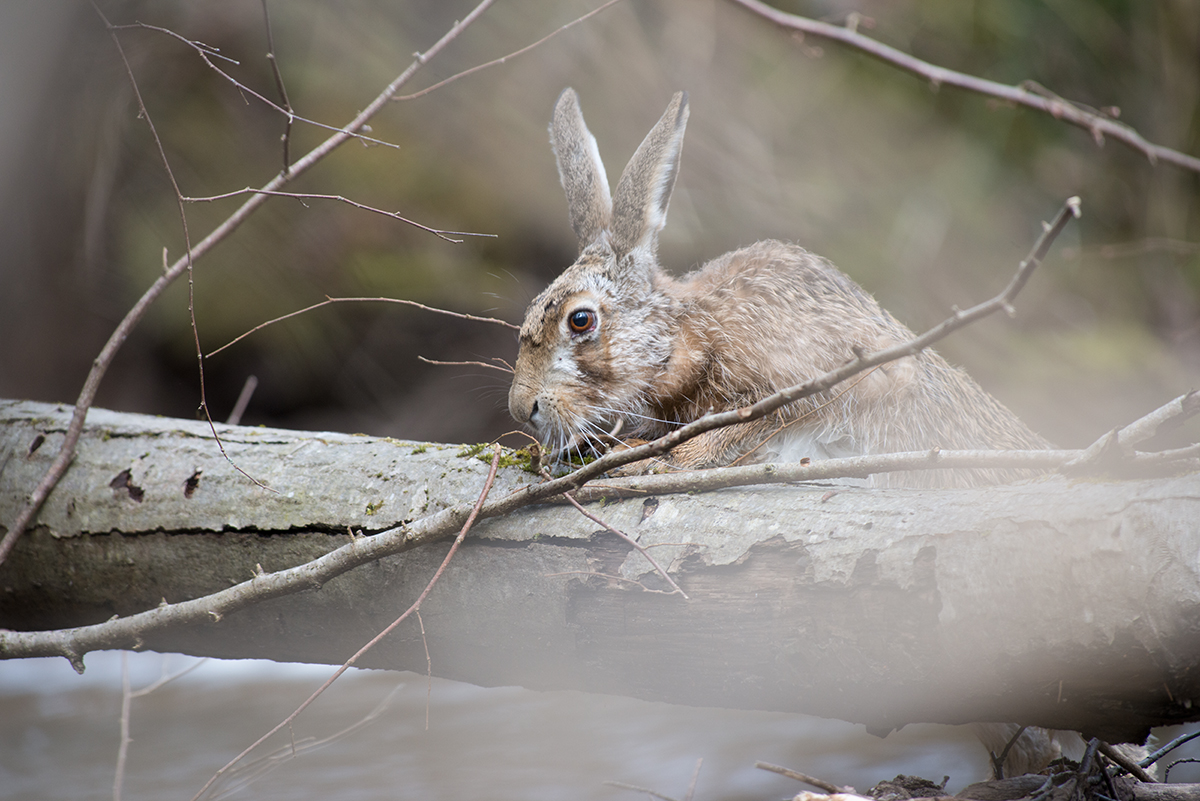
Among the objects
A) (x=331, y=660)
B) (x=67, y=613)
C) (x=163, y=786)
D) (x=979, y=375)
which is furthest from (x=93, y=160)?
(x=979, y=375)

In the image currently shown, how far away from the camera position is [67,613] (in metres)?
1.74

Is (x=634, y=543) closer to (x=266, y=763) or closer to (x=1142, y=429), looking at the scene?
(x=1142, y=429)

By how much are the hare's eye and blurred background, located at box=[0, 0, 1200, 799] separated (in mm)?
1242

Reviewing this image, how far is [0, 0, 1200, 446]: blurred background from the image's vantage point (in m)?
2.86

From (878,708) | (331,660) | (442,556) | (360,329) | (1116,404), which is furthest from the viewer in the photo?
(360,329)

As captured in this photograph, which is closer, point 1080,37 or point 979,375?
point 979,375

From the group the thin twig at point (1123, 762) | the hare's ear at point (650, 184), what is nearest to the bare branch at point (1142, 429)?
the thin twig at point (1123, 762)

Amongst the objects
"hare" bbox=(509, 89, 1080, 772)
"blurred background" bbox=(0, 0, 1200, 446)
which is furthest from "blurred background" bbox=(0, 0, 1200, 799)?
"hare" bbox=(509, 89, 1080, 772)

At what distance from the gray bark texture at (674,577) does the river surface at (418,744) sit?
0.50 meters

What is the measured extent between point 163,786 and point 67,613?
0.67m

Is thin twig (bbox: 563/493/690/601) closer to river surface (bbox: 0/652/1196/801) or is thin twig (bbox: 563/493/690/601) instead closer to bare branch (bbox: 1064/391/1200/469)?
bare branch (bbox: 1064/391/1200/469)

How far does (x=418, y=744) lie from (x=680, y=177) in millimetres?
2137

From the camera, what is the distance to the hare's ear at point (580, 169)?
202 centimetres

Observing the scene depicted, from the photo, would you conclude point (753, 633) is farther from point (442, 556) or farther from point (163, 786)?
point (163, 786)
